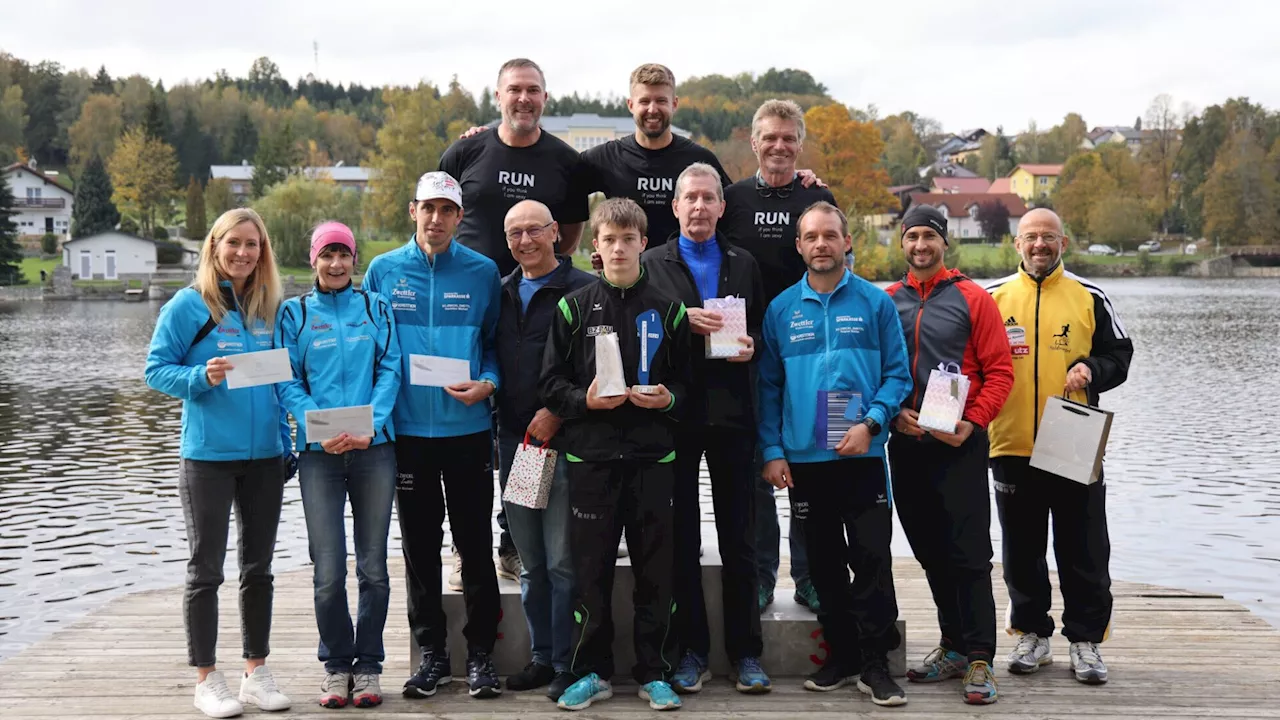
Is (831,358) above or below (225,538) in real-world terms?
above

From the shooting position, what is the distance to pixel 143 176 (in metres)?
81.8

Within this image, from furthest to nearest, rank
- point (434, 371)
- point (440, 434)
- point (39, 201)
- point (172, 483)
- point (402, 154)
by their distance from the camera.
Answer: point (39, 201) → point (402, 154) → point (172, 483) → point (440, 434) → point (434, 371)

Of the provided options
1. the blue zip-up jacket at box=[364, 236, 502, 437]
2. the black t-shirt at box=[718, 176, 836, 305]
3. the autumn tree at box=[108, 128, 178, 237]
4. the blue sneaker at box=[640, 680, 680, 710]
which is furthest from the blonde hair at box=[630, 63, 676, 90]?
the autumn tree at box=[108, 128, 178, 237]

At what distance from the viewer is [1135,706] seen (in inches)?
202

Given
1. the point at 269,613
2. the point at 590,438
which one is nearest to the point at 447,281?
the point at 590,438

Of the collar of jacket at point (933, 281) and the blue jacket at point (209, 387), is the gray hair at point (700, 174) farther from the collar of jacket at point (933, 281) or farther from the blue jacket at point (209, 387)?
the blue jacket at point (209, 387)

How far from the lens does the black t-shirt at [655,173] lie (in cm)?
589

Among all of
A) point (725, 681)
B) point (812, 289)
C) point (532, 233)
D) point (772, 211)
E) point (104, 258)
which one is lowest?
point (725, 681)

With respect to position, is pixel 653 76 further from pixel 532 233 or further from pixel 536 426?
pixel 536 426

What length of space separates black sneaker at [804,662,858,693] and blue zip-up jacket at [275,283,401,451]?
224 centimetres

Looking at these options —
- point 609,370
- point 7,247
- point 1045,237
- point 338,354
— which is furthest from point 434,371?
point 7,247

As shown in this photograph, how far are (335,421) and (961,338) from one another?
2.88 meters

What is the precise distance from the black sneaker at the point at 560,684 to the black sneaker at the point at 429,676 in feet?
1.69

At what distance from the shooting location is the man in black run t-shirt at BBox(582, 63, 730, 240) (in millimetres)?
5746
